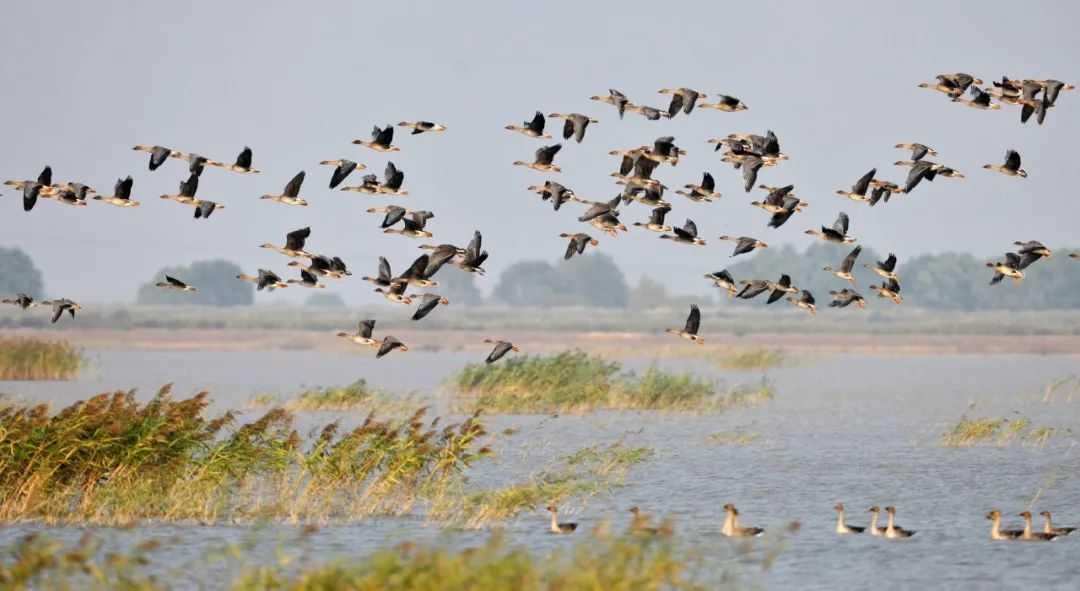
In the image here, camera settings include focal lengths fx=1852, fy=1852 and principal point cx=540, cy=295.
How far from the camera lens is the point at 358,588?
15.3 m

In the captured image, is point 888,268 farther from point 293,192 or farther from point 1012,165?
point 293,192

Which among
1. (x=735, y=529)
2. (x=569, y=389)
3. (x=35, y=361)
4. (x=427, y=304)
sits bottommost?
(x=35, y=361)

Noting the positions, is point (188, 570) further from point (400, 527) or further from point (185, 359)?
point (185, 359)

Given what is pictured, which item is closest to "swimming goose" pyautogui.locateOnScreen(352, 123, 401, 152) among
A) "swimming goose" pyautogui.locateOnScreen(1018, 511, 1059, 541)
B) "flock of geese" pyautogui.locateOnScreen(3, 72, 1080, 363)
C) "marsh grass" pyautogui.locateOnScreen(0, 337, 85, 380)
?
"flock of geese" pyautogui.locateOnScreen(3, 72, 1080, 363)

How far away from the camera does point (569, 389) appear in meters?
44.1

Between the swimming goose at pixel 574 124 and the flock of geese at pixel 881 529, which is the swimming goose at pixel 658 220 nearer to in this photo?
the swimming goose at pixel 574 124

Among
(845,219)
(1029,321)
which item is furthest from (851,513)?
(1029,321)

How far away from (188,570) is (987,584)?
29.6ft

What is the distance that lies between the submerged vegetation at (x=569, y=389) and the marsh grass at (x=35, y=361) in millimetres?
14796

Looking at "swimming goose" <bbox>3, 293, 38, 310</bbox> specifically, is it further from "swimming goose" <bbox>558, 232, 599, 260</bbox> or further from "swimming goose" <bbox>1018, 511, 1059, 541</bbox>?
"swimming goose" <bbox>1018, 511, 1059, 541</bbox>

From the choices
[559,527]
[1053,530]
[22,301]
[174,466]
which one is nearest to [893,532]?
[1053,530]

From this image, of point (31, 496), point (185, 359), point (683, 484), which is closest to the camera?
point (31, 496)

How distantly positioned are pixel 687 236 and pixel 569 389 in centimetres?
1316

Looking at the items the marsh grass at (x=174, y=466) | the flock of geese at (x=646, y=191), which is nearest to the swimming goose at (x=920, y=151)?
the flock of geese at (x=646, y=191)
